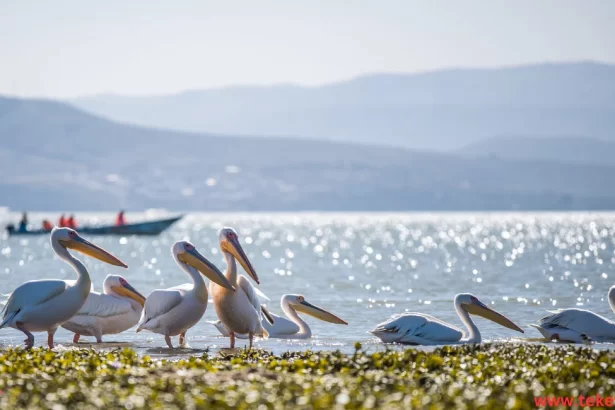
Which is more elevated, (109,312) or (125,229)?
(125,229)

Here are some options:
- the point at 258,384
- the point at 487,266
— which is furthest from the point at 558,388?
the point at 487,266

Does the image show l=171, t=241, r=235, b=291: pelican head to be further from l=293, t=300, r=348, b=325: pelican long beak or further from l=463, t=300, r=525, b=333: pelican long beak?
l=463, t=300, r=525, b=333: pelican long beak

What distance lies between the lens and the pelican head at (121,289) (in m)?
14.2

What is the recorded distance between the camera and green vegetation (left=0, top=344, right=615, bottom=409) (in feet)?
23.1

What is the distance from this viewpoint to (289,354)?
11297 millimetres

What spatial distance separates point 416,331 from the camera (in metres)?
13.5

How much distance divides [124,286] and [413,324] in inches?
152

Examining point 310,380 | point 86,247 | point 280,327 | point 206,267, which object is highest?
point 86,247

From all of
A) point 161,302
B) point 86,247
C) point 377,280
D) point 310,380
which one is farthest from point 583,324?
point 377,280

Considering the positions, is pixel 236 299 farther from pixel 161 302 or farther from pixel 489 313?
pixel 489 313

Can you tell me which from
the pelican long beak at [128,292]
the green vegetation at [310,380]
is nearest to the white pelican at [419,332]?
the green vegetation at [310,380]

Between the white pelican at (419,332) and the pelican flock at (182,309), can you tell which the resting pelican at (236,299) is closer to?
the pelican flock at (182,309)

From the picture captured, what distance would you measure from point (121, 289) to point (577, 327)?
603cm

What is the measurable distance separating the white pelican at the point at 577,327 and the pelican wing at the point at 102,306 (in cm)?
556
